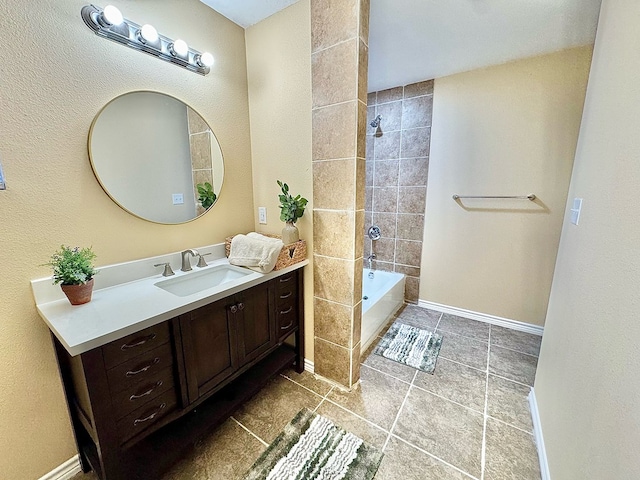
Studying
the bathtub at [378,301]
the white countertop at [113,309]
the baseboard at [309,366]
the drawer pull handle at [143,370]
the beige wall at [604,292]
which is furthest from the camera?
the bathtub at [378,301]

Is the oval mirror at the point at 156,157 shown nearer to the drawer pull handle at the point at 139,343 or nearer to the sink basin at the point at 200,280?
the sink basin at the point at 200,280

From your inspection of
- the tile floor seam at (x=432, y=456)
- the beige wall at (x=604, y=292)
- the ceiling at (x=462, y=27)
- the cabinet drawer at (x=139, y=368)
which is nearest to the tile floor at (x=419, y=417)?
the tile floor seam at (x=432, y=456)

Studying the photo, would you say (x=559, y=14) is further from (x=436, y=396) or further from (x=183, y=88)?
(x=436, y=396)

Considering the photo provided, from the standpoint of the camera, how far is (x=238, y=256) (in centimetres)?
158

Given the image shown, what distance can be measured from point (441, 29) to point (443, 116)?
847 millimetres

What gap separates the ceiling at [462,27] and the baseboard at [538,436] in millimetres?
2365

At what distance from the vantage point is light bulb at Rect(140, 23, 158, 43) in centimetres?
123

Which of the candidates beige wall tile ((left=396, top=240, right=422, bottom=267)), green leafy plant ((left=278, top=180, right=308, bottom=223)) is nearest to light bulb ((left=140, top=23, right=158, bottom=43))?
green leafy plant ((left=278, top=180, right=308, bottom=223))

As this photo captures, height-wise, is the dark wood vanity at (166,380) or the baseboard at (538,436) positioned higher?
the dark wood vanity at (166,380)

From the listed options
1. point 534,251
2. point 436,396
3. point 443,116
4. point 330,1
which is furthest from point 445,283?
point 330,1

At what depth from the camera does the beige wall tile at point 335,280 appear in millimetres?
1544

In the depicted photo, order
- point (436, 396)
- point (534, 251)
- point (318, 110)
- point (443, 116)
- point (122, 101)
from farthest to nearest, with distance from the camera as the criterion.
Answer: point (443, 116) → point (534, 251) → point (436, 396) → point (318, 110) → point (122, 101)

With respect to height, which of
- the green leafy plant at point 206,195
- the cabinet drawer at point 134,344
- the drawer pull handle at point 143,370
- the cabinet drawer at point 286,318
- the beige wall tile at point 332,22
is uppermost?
the beige wall tile at point 332,22

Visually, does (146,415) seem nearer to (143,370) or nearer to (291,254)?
(143,370)
